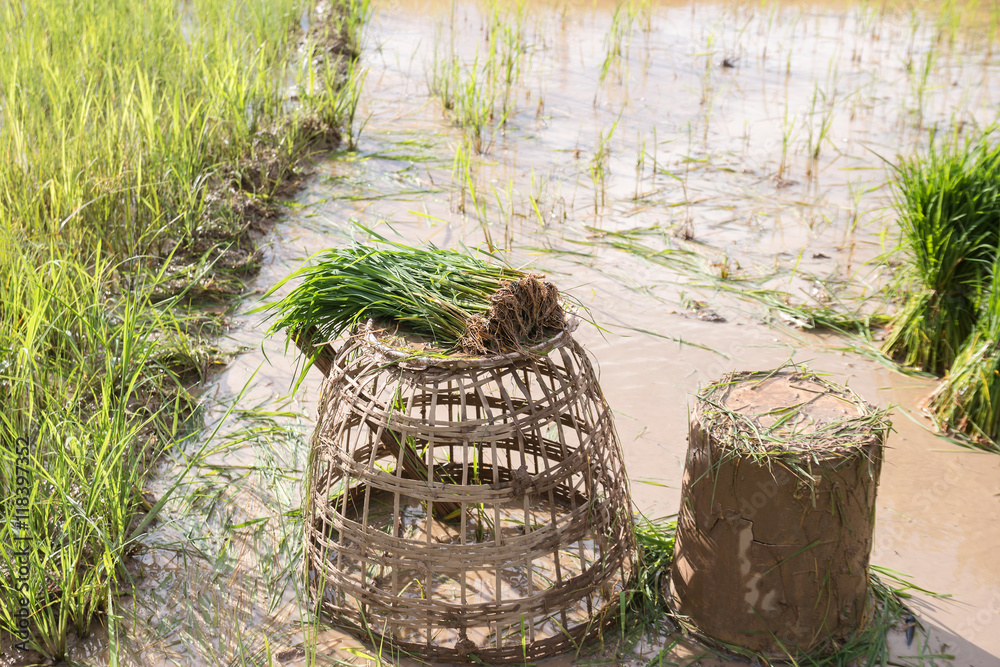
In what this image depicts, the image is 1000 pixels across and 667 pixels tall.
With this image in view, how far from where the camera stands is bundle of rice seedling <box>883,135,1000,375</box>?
3.06 metres

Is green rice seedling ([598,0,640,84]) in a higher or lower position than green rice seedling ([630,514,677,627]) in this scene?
higher

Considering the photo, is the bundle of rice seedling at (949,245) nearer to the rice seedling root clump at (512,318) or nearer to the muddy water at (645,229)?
the muddy water at (645,229)

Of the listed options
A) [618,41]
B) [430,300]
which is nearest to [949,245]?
[430,300]

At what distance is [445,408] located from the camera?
3.27 meters

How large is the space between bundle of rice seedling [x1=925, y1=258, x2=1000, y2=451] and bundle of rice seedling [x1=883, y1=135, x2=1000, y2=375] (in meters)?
0.15

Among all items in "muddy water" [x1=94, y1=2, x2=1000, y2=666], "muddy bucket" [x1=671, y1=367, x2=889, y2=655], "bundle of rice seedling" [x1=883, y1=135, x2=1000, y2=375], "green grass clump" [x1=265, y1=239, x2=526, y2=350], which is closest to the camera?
"muddy bucket" [x1=671, y1=367, x2=889, y2=655]

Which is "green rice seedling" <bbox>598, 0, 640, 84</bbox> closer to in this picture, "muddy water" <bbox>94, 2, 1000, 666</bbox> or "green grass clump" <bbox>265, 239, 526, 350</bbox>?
"muddy water" <bbox>94, 2, 1000, 666</bbox>

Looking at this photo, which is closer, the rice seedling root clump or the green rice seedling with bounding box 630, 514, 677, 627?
the rice seedling root clump

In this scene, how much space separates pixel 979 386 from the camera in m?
2.90

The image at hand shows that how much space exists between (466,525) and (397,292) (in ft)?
1.88

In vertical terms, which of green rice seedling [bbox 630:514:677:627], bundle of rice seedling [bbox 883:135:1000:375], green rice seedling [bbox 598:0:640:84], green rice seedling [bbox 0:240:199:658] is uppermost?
green rice seedling [bbox 598:0:640:84]

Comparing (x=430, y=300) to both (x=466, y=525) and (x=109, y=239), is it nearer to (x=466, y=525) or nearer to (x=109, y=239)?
(x=466, y=525)

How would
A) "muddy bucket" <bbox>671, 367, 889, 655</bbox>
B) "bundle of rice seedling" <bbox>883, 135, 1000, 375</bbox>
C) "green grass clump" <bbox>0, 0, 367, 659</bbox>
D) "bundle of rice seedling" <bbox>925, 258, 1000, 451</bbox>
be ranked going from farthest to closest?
"bundle of rice seedling" <bbox>883, 135, 1000, 375</bbox>, "bundle of rice seedling" <bbox>925, 258, 1000, 451</bbox>, "green grass clump" <bbox>0, 0, 367, 659</bbox>, "muddy bucket" <bbox>671, 367, 889, 655</bbox>

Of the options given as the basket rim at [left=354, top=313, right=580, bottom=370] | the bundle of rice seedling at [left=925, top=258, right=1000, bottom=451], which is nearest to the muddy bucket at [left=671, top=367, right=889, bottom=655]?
the basket rim at [left=354, top=313, right=580, bottom=370]
